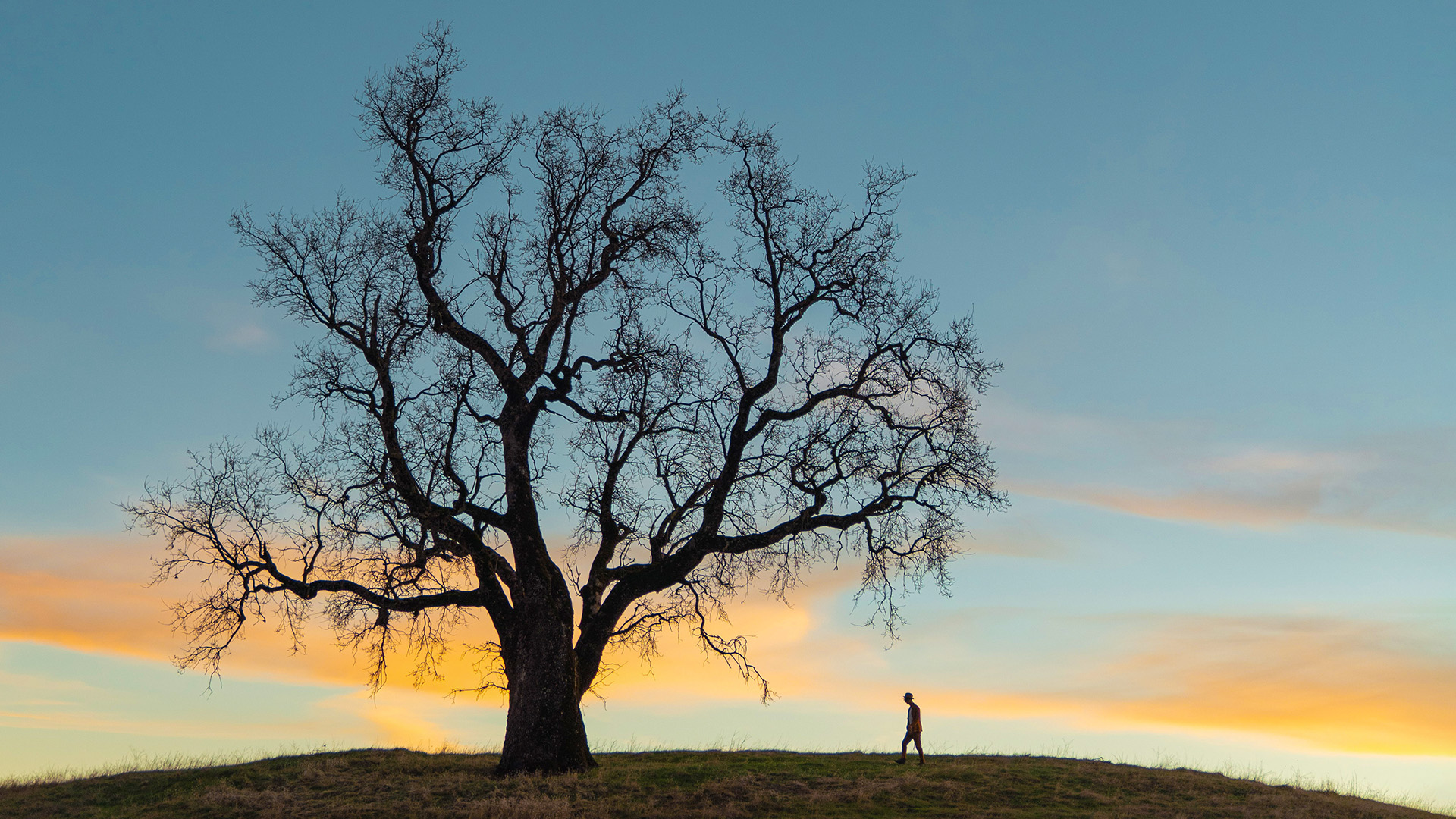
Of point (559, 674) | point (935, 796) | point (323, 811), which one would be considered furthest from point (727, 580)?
point (323, 811)

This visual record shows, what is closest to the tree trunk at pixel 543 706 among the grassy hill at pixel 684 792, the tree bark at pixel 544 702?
the tree bark at pixel 544 702

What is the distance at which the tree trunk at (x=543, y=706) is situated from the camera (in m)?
20.1

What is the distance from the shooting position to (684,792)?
1897cm

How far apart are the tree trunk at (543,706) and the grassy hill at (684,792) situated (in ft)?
2.05

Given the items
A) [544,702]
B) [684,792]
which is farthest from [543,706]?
[684,792]

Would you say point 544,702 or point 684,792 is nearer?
point 684,792

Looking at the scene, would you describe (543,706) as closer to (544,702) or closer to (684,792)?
(544,702)

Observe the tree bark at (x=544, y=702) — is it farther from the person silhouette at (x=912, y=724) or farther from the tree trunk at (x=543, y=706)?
the person silhouette at (x=912, y=724)

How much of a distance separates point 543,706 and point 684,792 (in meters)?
3.37

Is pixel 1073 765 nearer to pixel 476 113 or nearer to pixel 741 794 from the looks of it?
pixel 741 794

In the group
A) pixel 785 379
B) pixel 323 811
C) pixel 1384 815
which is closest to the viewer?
pixel 323 811

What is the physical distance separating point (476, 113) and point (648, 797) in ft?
51.4

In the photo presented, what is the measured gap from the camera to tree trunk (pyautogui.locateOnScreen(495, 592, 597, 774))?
20.1 metres

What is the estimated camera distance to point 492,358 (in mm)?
22688
